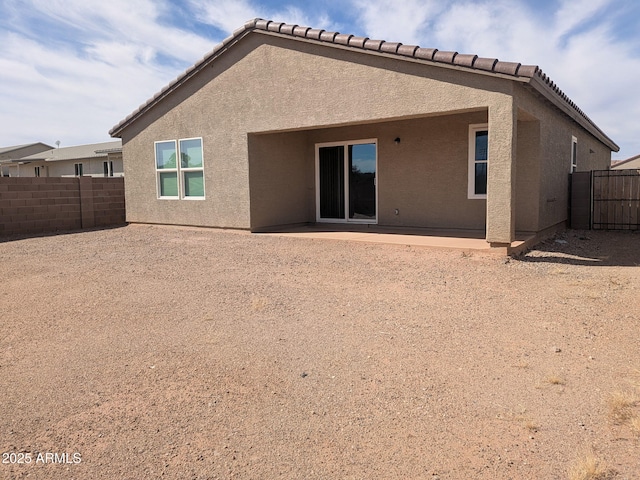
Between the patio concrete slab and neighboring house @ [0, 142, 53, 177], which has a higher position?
neighboring house @ [0, 142, 53, 177]

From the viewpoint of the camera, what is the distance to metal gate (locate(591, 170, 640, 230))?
13844mm

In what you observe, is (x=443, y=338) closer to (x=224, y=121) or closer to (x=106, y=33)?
(x=224, y=121)

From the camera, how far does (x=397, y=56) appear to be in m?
8.91

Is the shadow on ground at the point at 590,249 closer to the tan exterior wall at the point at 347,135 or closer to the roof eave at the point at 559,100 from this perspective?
the tan exterior wall at the point at 347,135

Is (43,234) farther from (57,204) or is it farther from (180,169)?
(180,169)

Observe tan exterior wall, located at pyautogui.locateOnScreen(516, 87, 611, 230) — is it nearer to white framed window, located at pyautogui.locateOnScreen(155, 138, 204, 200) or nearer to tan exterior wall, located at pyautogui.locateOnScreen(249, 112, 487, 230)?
tan exterior wall, located at pyautogui.locateOnScreen(249, 112, 487, 230)

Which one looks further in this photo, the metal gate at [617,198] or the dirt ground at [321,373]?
the metal gate at [617,198]

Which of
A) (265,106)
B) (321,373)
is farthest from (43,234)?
(321,373)

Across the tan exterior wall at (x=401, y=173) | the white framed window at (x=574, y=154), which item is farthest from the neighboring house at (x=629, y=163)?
the tan exterior wall at (x=401, y=173)

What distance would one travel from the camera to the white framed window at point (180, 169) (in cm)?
1277

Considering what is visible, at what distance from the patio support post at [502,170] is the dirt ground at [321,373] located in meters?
0.74

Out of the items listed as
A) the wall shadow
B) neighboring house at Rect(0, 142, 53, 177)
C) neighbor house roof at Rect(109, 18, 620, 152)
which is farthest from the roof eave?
neighboring house at Rect(0, 142, 53, 177)

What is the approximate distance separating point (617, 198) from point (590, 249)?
5.00m

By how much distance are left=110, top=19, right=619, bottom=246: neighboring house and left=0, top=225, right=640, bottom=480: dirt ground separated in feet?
10.4
